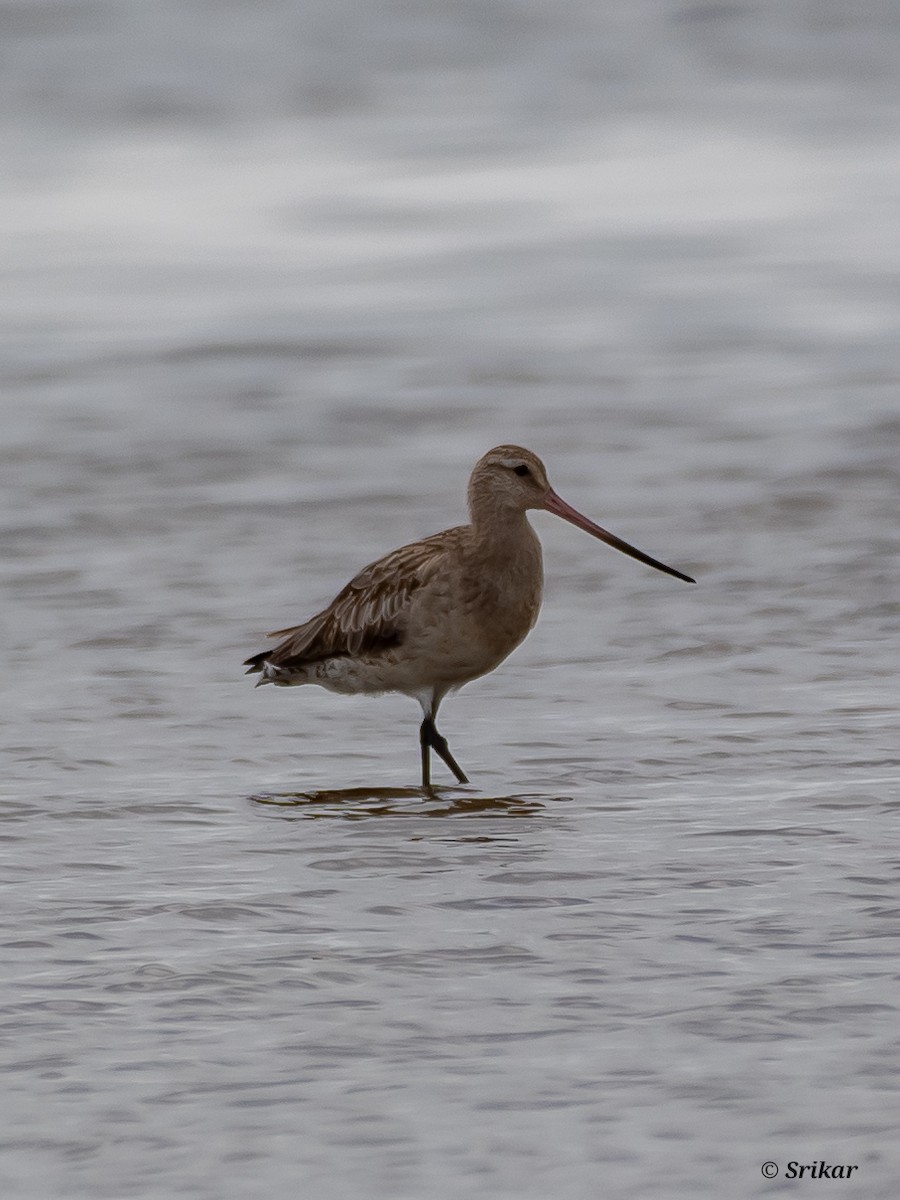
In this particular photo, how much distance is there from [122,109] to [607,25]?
6528 mm

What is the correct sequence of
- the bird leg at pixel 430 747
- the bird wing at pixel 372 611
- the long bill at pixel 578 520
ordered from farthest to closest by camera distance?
1. the long bill at pixel 578 520
2. the bird wing at pixel 372 611
3. the bird leg at pixel 430 747

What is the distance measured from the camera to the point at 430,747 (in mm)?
7484

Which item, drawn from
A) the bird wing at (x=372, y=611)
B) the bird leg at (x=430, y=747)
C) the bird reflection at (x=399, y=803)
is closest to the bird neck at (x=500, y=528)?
the bird wing at (x=372, y=611)

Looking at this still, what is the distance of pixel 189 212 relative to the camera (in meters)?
20.5

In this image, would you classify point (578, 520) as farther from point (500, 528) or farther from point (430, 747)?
point (430, 747)

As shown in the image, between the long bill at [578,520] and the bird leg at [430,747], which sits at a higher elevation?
the long bill at [578,520]

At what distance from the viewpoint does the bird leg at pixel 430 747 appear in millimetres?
7289

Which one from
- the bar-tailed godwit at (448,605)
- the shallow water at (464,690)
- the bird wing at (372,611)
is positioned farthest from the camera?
the bird wing at (372,611)

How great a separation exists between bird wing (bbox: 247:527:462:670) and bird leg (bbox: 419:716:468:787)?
0.28 metres

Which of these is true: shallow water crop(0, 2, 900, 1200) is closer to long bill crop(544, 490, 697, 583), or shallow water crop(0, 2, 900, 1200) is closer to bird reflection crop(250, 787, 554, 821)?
bird reflection crop(250, 787, 554, 821)

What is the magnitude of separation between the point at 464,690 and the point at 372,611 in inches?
39.0

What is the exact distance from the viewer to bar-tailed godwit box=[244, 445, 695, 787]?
293 inches

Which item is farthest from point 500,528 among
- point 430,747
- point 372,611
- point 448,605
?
point 430,747

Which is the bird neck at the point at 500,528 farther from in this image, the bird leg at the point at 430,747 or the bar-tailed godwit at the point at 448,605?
the bird leg at the point at 430,747
